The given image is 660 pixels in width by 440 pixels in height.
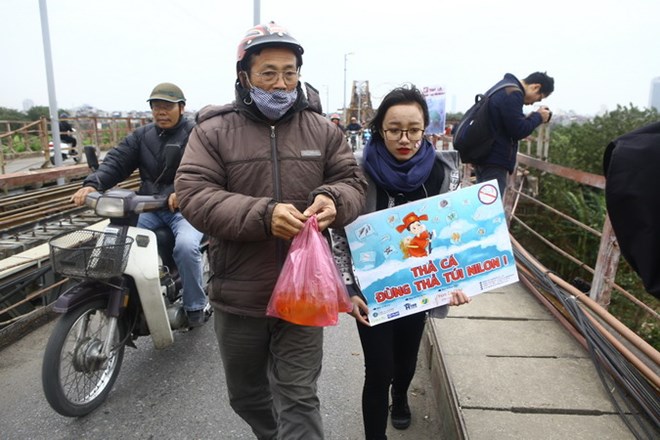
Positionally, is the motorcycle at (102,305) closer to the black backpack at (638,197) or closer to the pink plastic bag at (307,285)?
the pink plastic bag at (307,285)

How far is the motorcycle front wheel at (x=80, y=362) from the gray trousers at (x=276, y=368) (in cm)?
109

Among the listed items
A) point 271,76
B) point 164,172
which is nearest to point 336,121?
point 164,172

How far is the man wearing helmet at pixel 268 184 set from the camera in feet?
5.90

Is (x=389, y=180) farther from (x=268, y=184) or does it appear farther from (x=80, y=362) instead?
(x=80, y=362)

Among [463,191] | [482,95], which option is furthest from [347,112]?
[463,191]

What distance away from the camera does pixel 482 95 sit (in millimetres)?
4285

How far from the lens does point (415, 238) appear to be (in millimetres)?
2105

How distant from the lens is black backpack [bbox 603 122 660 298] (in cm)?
96

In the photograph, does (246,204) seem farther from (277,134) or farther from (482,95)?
(482,95)

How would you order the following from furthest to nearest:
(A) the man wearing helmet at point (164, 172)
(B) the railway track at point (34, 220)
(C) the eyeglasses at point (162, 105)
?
(B) the railway track at point (34, 220), (C) the eyeglasses at point (162, 105), (A) the man wearing helmet at point (164, 172)

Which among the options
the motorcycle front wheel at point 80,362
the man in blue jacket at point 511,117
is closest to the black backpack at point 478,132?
the man in blue jacket at point 511,117

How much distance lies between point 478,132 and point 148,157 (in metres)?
2.83

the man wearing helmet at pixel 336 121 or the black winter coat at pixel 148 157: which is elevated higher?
the man wearing helmet at pixel 336 121

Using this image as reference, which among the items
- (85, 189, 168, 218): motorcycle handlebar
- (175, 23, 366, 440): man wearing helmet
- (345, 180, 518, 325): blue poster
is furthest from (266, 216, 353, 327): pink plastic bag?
(85, 189, 168, 218): motorcycle handlebar
